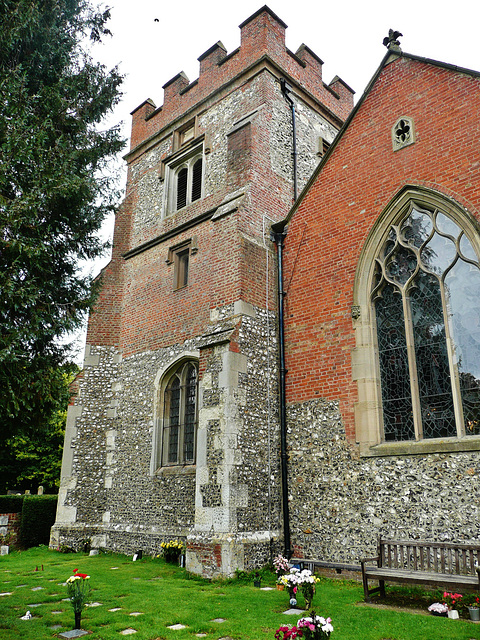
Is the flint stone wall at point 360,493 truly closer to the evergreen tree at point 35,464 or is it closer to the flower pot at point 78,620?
the flower pot at point 78,620

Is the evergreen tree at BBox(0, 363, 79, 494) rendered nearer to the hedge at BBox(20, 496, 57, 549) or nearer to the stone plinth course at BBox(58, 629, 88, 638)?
the hedge at BBox(20, 496, 57, 549)

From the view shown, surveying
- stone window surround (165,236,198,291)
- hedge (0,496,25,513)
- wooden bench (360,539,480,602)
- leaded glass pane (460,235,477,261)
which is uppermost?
stone window surround (165,236,198,291)

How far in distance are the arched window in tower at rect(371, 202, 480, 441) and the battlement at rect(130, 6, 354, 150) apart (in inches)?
293

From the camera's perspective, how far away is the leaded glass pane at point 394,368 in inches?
355

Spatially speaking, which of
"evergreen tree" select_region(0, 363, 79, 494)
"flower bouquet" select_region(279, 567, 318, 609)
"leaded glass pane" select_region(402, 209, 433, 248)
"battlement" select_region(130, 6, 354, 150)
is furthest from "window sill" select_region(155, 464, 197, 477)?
"evergreen tree" select_region(0, 363, 79, 494)

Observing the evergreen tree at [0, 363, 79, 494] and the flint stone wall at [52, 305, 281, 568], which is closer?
the flint stone wall at [52, 305, 281, 568]

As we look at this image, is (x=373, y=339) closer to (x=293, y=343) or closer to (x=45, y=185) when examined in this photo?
(x=293, y=343)

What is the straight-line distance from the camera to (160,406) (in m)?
13.0

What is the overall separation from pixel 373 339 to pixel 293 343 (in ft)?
6.20

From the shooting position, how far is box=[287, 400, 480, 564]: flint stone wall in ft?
25.8

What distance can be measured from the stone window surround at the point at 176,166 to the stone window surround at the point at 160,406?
483 centimetres

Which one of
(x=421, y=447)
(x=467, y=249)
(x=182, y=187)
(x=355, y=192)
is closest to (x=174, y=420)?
(x=421, y=447)

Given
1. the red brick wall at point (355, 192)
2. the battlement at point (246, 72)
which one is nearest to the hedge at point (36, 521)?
the red brick wall at point (355, 192)

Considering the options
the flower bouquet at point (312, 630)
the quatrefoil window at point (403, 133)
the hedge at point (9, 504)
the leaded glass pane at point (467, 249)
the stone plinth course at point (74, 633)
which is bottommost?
the stone plinth course at point (74, 633)
